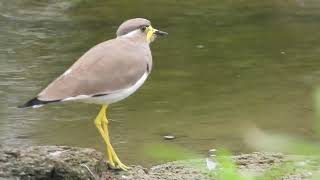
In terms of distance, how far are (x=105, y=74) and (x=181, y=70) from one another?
4057mm

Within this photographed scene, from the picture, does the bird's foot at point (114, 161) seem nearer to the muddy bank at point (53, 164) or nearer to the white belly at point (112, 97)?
the muddy bank at point (53, 164)

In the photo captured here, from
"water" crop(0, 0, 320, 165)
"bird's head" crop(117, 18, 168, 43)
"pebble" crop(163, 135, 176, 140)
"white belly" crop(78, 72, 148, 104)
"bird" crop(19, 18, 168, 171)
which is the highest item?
"bird's head" crop(117, 18, 168, 43)

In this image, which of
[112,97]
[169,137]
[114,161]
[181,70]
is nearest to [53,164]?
[112,97]

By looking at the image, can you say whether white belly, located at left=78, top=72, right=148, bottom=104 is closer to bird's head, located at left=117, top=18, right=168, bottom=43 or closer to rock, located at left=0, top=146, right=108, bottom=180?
rock, located at left=0, top=146, right=108, bottom=180

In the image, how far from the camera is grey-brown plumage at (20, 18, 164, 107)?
12.5 ft

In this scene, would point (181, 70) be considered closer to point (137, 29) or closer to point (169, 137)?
point (169, 137)

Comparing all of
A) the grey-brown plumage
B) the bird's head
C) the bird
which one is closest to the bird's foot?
the bird

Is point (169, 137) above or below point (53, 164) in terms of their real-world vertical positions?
below

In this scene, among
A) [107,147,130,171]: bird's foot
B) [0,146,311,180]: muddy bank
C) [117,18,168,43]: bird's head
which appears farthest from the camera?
[117,18,168,43]: bird's head

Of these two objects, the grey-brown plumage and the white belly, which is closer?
the grey-brown plumage

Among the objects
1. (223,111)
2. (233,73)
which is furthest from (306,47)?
(223,111)

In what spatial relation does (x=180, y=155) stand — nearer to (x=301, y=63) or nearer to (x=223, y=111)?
(x=223, y=111)

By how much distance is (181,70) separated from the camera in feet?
26.4

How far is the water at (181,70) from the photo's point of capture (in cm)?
614
